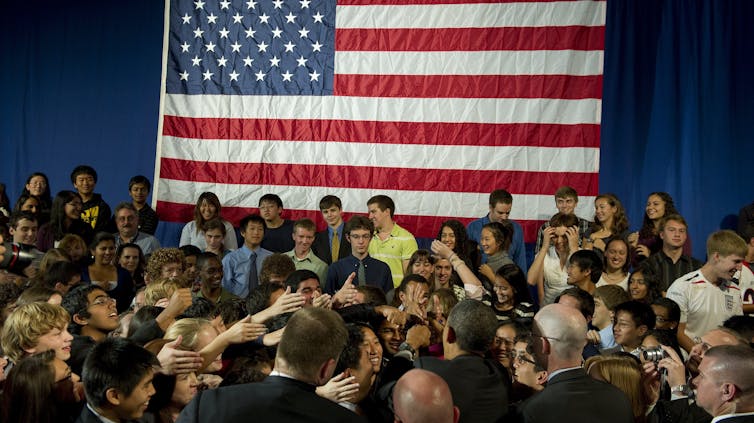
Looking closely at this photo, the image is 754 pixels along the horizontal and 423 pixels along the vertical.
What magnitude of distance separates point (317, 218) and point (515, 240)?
2.09 metres

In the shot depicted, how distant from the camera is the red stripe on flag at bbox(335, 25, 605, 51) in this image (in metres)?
8.10

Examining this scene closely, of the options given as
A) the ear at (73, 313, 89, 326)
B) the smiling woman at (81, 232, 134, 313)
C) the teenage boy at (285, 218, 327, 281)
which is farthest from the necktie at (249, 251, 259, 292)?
the ear at (73, 313, 89, 326)

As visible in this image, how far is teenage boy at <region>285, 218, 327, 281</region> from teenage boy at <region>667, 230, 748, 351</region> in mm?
2763

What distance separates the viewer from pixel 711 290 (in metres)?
5.71

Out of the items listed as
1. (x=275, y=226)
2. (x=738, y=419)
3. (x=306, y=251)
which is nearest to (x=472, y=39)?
(x=275, y=226)

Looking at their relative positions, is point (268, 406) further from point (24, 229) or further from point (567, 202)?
point (567, 202)

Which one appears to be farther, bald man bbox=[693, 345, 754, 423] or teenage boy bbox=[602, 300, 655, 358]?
teenage boy bbox=[602, 300, 655, 358]

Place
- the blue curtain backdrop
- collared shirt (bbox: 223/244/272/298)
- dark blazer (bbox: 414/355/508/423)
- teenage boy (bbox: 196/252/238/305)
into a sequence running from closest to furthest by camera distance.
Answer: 1. dark blazer (bbox: 414/355/508/423)
2. teenage boy (bbox: 196/252/238/305)
3. collared shirt (bbox: 223/244/272/298)
4. the blue curtain backdrop

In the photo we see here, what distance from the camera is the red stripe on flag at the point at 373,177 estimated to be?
816 cm

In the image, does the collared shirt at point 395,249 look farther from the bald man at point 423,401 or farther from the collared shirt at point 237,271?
the bald man at point 423,401

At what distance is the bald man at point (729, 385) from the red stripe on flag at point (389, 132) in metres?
5.11

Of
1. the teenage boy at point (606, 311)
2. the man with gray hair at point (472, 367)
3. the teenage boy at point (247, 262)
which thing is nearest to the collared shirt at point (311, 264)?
the teenage boy at point (247, 262)

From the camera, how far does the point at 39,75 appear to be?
9.84 meters

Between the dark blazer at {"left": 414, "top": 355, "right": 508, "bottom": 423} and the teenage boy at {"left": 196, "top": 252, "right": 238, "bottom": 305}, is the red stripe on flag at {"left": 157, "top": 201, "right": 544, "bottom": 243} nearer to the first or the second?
the teenage boy at {"left": 196, "top": 252, "right": 238, "bottom": 305}
